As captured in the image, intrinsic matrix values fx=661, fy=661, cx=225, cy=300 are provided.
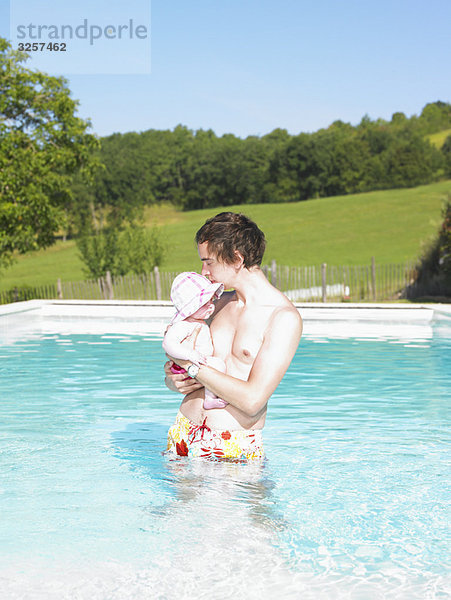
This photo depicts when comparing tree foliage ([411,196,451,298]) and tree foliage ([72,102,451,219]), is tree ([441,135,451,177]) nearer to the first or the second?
tree foliage ([72,102,451,219])

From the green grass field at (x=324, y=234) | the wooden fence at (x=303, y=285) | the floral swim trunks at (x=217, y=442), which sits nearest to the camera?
the floral swim trunks at (x=217, y=442)

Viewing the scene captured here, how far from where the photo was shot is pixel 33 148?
21.7 m

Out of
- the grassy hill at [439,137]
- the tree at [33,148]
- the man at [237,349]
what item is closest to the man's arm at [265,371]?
the man at [237,349]

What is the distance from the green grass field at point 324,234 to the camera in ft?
142

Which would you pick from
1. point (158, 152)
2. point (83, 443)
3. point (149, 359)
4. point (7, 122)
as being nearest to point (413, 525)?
point (83, 443)

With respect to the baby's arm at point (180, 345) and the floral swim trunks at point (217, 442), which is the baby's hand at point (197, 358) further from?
the floral swim trunks at point (217, 442)

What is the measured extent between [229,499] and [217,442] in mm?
427

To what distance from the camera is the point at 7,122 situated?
2184cm

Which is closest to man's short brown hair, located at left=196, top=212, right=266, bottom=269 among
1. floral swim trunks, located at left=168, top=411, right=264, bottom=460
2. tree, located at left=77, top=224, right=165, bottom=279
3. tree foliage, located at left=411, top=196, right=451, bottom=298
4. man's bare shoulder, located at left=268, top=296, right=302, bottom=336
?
man's bare shoulder, located at left=268, top=296, right=302, bottom=336

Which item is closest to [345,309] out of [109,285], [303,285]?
[303,285]

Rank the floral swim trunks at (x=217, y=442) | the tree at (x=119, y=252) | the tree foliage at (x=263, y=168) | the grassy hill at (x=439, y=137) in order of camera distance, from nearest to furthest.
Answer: the floral swim trunks at (x=217, y=442), the tree at (x=119, y=252), the tree foliage at (x=263, y=168), the grassy hill at (x=439, y=137)

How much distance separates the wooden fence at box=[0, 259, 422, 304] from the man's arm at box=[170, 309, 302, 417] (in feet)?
60.7

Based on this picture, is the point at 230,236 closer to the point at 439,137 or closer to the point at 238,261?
the point at 238,261

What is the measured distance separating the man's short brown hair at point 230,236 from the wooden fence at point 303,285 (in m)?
18.6
